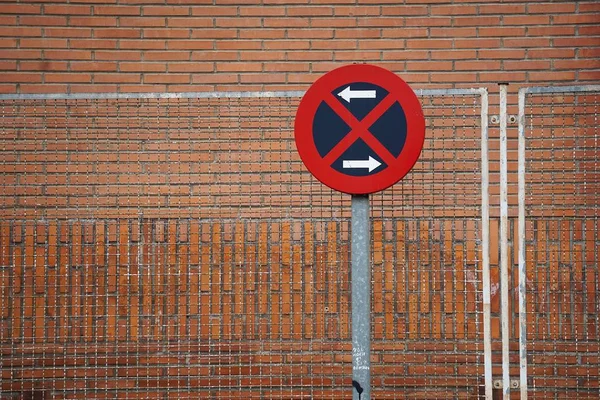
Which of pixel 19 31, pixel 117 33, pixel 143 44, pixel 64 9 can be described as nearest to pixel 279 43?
pixel 143 44

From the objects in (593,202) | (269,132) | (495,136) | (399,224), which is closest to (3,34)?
(269,132)

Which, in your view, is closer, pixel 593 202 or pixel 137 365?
pixel 137 365

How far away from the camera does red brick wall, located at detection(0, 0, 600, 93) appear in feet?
19.1

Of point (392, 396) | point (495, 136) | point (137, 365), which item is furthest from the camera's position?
point (495, 136)

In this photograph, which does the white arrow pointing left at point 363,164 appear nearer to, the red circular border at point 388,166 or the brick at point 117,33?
the red circular border at point 388,166

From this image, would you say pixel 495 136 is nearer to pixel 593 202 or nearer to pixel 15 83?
pixel 593 202

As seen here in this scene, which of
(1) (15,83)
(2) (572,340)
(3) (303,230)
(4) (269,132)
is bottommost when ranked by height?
(2) (572,340)

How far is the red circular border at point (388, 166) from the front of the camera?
11.5ft

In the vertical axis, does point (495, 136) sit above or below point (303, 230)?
above

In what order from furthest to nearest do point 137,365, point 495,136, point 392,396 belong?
point 495,136
point 392,396
point 137,365

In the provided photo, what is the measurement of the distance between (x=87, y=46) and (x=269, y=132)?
169cm

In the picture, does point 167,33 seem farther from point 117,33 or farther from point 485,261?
point 485,261

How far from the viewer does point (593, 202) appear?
5414 mm

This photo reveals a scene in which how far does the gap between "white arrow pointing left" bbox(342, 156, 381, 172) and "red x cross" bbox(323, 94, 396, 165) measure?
0.04 m
